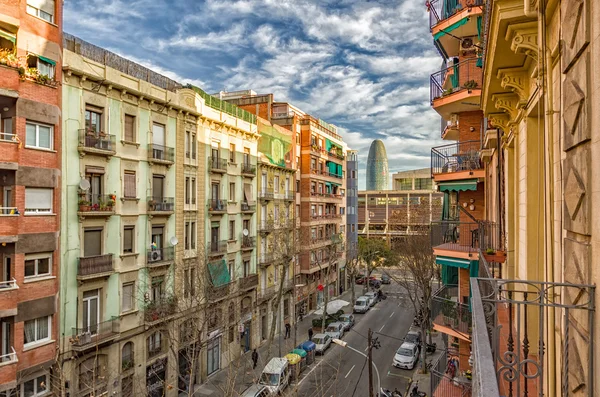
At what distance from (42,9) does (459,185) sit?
19776 mm

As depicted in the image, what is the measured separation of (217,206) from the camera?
96.9 feet

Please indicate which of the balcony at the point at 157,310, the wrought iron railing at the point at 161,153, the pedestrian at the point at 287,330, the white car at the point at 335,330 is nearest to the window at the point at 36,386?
the balcony at the point at 157,310

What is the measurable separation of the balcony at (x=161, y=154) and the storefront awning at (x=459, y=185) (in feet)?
51.8

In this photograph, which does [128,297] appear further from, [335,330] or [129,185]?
[335,330]

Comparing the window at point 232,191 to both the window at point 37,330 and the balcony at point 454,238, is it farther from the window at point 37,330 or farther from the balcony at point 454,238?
the balcony at point 454,238

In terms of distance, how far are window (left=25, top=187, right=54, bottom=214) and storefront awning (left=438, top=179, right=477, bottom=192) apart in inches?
684

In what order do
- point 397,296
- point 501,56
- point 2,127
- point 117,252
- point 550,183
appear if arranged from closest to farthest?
1. point 550,183
2. point 501,56
3. point 2,127
4. point 117,252
5. point 397,296

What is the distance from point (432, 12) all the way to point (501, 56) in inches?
480

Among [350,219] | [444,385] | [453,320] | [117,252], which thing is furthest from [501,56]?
[350,219]

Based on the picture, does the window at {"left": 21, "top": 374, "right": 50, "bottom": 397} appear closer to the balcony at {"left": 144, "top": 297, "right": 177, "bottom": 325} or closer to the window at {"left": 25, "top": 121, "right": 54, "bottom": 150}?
the balcony at {"left": 144, "top": 297, "right": 177, "bottom": 325}

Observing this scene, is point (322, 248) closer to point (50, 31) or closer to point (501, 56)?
point (50, 31)

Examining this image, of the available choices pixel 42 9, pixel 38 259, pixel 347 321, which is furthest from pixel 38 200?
pixel 347 321

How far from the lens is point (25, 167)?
16828mm

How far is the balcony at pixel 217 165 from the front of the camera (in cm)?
2908
